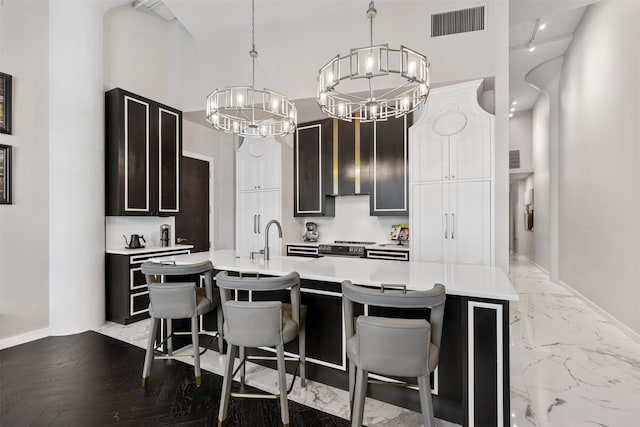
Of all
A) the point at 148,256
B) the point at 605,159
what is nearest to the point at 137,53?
the point at 148,256

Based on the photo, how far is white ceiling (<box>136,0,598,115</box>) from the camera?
395cm

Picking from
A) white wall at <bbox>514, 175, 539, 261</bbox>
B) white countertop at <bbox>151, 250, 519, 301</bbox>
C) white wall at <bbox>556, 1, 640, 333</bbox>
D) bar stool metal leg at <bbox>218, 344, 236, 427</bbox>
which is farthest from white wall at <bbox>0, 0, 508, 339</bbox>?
white wall at <bbox>514, 175, 539, 261</bbox>

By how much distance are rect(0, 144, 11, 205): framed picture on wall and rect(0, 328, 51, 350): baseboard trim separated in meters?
1.43

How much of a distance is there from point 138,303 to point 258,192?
235 cm

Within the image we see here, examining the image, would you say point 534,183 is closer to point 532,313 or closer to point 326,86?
point 532,313

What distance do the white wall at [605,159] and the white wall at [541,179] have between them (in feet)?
4.70

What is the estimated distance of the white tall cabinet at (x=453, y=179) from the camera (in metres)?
3.51

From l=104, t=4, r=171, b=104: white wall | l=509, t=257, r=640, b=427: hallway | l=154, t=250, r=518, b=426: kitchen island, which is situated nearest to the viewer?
l=154, t=250, r=518, b=426: kitchen island

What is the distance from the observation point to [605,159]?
3949 mm

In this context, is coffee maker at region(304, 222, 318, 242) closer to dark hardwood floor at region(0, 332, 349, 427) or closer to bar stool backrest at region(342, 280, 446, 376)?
dark hardwood floor at region(0, 332, 349, 427)

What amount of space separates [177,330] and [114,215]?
1.91 meters

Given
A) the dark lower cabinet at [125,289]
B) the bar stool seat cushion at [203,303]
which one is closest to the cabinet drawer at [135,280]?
the dark lower cabinet at [125,289]

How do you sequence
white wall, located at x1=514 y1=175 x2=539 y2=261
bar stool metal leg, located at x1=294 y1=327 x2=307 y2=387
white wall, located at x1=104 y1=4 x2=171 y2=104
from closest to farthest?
1. bar stool metal leg, located at x1=294 y1=327 x2=307 y2=387
2. white wall, located at x1=104 y1=4 x2=171 y2=104
3. white wall, located at x1=514 y1=175 x2=539 y2=261

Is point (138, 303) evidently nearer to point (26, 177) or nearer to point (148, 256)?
point (148, 256)
